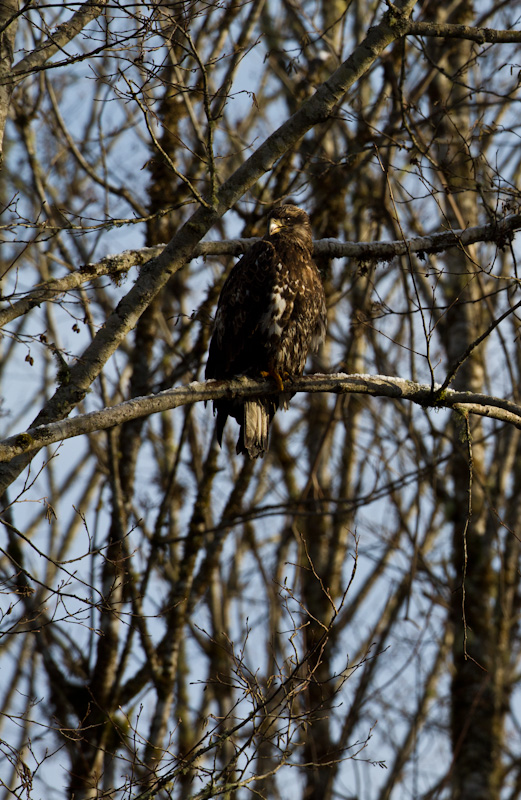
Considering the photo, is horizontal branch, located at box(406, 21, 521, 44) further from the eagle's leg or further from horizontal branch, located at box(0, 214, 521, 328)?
the eagle's leg

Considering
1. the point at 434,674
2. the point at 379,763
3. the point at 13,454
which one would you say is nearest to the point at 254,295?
the point at 13,454

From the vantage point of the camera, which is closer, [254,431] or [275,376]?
[275,376]

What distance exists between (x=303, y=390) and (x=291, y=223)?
1.89m

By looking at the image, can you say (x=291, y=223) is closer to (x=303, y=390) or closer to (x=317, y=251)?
(x=317, y=251)

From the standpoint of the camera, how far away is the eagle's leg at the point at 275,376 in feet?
14.8

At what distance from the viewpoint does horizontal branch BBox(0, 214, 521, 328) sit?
3.63 m

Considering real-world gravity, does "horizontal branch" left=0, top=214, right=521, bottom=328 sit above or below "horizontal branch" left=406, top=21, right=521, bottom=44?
below

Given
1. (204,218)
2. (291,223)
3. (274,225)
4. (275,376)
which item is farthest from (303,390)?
(291,223)

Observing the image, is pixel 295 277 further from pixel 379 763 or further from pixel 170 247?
pixel 379 763

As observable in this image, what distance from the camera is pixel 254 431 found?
5.02 metres

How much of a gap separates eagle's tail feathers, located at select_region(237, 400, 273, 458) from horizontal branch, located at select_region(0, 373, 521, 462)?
0.64 meters

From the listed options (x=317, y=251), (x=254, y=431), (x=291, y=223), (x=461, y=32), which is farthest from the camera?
(x=291, y=223)

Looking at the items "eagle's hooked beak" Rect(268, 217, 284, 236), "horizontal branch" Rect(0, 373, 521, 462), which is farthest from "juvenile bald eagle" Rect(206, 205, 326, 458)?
"horizontal branch" Rect(0, 373, 521, 462)

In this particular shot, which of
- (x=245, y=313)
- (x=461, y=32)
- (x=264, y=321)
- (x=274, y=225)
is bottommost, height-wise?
(x=264, y=321)
